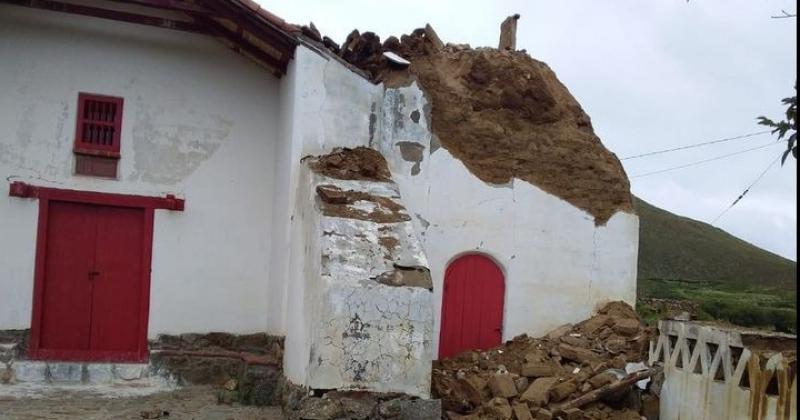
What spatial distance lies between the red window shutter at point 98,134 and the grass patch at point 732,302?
28.8 feet

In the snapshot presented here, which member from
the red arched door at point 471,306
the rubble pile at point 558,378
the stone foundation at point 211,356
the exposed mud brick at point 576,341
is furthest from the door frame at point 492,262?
the stone foundation at point 211,356

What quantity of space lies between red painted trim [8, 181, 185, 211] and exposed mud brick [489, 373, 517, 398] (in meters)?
4.58

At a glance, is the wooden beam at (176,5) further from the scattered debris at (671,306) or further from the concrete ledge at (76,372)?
the scattered debris at (671,306)

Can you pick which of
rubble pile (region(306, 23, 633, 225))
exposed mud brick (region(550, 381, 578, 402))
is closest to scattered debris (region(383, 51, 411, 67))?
rubble pile (region(306, 23, 633, 225))

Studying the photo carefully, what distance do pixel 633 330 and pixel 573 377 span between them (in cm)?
146

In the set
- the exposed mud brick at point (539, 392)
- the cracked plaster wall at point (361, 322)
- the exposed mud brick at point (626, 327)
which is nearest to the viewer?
the cracked plaster wall at point (361, 322)

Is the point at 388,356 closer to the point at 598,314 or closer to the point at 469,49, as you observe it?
the point at 598,314

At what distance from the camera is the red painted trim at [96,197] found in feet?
35.0

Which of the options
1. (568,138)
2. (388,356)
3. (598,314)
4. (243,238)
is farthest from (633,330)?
(243,238)

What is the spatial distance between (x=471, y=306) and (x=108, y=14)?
Answer: 5.94m

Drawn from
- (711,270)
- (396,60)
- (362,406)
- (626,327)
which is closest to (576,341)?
(626,327)

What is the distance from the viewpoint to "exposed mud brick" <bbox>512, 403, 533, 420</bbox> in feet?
29.7

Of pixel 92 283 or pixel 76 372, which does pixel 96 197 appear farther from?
pixel 76 372

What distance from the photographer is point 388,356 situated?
8133 mm
